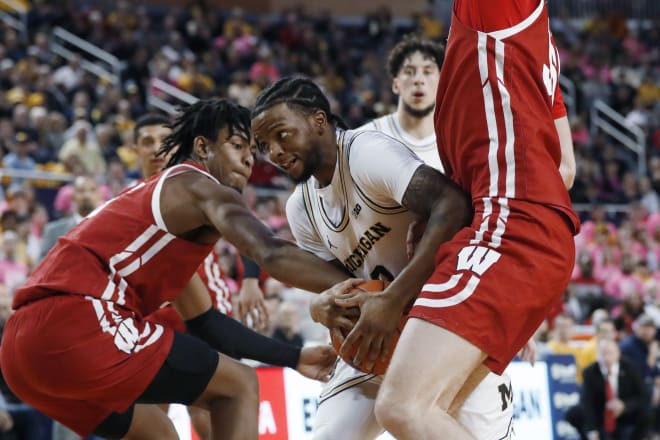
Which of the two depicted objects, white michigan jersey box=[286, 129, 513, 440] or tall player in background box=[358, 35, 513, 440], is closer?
white michigan jersey box=[286, 129, 513, 440]

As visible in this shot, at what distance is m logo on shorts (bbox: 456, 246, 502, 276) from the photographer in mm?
2986

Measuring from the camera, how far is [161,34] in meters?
17.3

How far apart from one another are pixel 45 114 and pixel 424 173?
9.54 metres

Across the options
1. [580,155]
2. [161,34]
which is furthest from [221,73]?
[580,155]

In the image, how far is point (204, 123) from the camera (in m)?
4.33

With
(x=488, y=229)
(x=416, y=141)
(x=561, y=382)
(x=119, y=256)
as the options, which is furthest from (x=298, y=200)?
(x=561, y=382)

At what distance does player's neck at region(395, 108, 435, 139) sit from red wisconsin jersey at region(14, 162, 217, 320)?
5.71ft

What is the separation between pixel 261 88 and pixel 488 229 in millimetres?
12520

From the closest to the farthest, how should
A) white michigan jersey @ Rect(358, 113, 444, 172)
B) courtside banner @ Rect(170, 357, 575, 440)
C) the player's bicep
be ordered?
the player's bicep, white michigan jersey @ Rect(358, 113, 444, 172), courtside banner @ Rect(170, 357, 575, 440)

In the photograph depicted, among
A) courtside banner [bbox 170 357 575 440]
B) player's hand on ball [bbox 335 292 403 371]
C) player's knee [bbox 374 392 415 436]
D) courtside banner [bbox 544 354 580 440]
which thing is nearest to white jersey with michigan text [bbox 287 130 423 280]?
player's hand on ball [bbox 335 292 403 371]

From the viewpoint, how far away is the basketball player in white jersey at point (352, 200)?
127 inches

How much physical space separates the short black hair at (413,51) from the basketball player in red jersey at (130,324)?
2.15 m

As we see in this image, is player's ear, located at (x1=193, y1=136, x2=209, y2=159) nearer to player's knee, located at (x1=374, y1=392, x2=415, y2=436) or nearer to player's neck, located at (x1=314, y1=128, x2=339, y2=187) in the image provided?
player's neck, located at (x1=314, y1=128, x2=339, y2=187)

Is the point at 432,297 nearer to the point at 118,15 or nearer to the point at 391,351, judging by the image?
the point at 391,351
